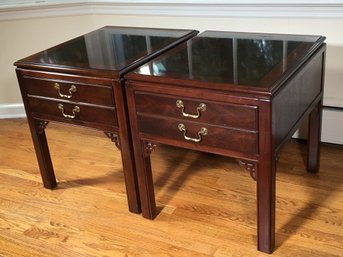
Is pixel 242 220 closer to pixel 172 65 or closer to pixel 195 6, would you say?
pixel 172 65

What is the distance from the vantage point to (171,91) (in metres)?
1.43

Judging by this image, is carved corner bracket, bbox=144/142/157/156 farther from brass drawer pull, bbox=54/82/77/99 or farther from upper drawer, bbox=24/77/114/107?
brass drawer pull, bbox=54/82/77/99

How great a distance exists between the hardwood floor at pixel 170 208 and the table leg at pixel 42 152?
5 centimetres

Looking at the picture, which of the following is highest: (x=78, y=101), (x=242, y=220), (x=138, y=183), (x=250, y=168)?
(x=78, y=101)

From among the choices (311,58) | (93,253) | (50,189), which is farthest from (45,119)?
(311,58)

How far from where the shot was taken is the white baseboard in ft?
8.92

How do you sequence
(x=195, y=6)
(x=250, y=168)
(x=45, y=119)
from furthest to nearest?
(x=195, y=6)
(x=45, y=119)
(x=250, y=168)

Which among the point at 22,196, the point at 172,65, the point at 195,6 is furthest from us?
the point at 195,6

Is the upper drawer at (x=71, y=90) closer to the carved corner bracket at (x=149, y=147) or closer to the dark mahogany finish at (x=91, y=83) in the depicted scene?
the dark mahogany finish at (x=91, y=83)

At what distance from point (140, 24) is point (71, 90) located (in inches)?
30.6

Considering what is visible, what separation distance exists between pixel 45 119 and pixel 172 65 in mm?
576

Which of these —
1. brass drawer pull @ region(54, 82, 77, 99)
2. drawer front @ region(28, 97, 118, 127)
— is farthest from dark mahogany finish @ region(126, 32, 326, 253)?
brass drawer pull @ region(54, 82, 77, 99)

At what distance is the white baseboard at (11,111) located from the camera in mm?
2719

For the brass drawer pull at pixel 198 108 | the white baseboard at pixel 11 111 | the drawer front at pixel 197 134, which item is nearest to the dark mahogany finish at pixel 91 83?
the drawer front at pixel 197 134
